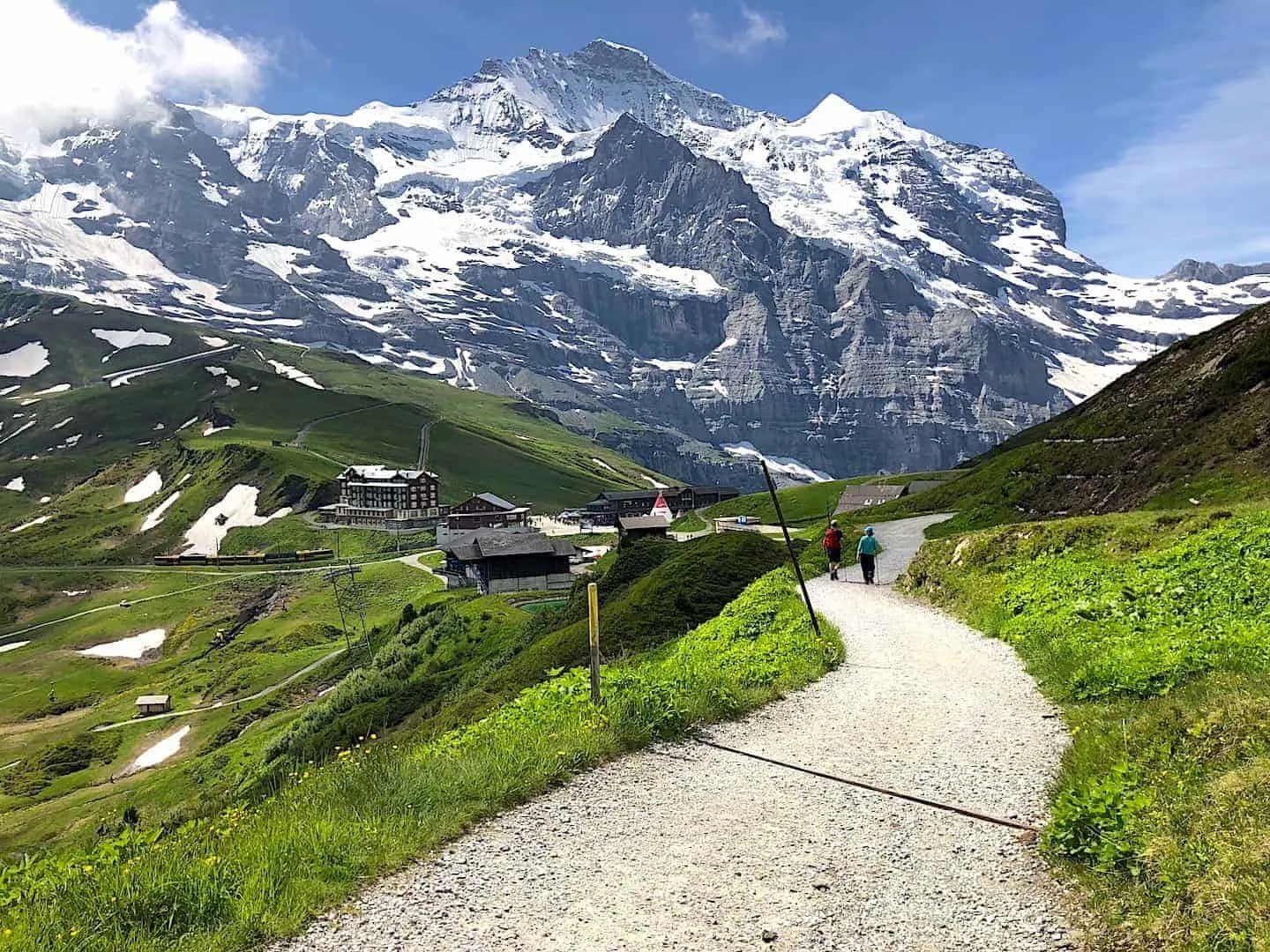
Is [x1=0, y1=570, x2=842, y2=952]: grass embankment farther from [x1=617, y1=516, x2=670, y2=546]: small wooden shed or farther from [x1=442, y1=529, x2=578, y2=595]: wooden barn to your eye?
[x1=442, y1=529, x2=578, y2=595]: wooden barn

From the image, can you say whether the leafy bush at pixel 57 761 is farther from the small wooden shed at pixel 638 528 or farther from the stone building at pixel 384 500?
the stone building at pixel 384 500

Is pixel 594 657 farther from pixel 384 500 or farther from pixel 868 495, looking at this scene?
pixel 384 500

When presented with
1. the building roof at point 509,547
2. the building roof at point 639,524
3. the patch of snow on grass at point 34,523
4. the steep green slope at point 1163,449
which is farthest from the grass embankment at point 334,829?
the patch of snow on grass at point 34,523

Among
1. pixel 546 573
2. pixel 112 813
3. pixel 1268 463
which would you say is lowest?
pixel 112 813

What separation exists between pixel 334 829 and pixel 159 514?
201 metres

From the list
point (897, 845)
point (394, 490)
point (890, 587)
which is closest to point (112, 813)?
point (890, 587)

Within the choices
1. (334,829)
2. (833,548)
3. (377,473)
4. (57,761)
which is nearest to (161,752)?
(57,761)

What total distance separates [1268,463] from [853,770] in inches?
1226

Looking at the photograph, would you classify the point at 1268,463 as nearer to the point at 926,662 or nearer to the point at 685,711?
the point at 926,662

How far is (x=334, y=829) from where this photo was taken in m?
9.45

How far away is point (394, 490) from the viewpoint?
179 m

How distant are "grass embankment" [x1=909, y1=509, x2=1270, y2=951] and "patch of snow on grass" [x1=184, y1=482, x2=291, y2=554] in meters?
168

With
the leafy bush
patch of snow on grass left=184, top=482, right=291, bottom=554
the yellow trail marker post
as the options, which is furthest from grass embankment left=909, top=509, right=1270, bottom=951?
patch of snow on grass left=184, top=482, right=291, bottom=554

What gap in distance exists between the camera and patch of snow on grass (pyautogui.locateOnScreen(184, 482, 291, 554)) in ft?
546
